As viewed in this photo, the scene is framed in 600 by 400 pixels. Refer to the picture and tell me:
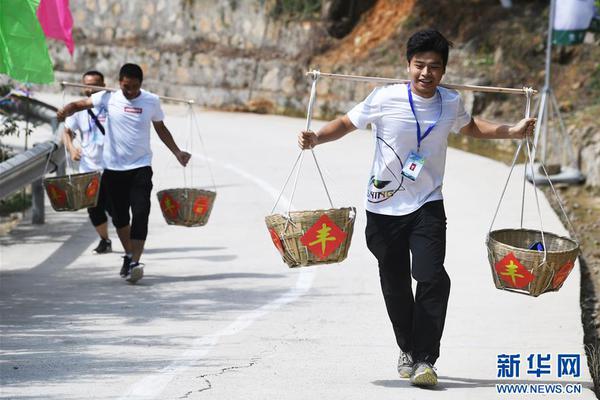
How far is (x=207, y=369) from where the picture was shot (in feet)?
25.8

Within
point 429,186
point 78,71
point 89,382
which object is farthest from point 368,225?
point 78,71

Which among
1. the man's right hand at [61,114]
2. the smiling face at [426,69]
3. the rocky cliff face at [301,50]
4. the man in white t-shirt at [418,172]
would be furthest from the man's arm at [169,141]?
the rocky cliff face at [301,50]

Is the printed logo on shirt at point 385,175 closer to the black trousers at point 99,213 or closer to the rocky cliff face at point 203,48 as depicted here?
the black trousers at point 99,213

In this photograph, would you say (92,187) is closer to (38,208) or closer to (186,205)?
(186,205)

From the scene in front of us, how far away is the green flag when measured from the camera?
9734 mm

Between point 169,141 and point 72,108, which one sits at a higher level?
point 72,108

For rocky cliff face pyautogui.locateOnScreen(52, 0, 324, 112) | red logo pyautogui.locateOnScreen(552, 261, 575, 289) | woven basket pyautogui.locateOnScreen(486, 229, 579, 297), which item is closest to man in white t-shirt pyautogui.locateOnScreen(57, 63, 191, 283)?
woven basket pyautogui.locateOnScreen(486, 229, 579, 297)

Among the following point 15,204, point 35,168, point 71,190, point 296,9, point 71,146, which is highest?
point 296,9

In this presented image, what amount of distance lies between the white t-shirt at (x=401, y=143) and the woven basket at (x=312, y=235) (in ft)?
1.12

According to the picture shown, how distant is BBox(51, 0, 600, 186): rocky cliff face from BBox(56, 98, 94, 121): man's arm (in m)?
10.5

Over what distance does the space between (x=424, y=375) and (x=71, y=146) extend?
587cm

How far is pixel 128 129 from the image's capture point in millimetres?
11406

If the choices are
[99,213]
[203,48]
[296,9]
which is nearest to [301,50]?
[296,9]

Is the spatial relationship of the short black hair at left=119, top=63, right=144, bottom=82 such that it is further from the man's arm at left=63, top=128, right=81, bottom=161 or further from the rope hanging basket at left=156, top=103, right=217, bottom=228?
the man's arm at left=63, top=128, right=81, bottom=161
